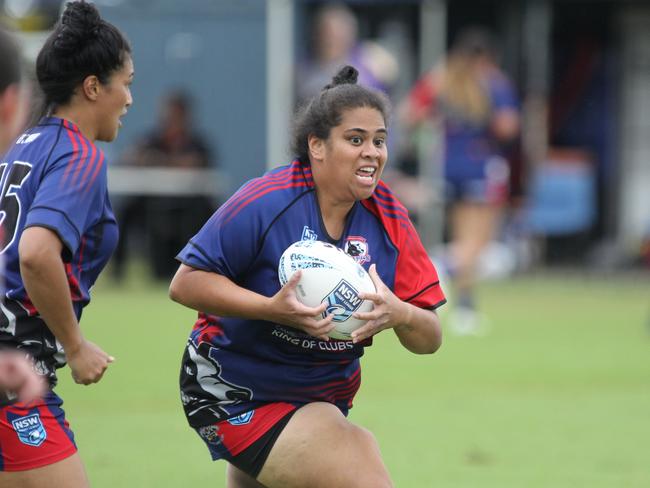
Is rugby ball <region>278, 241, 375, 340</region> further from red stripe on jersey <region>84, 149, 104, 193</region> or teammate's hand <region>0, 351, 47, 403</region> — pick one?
teammate's hand <region>0, 351, 47, 403</region>

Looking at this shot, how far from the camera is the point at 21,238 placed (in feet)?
12.3

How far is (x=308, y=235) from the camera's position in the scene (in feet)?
13.5

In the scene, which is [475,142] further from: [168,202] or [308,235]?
[308,235]

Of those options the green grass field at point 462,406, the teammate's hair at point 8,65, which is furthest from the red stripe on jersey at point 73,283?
the green grass field at point 462,406

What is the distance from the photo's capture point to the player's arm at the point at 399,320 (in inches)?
154

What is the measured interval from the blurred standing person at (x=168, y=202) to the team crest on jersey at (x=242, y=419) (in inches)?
388

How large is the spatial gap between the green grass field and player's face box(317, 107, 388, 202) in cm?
199

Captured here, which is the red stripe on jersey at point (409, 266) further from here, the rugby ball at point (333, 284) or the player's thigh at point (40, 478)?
the player's thigh at point (40, 478)

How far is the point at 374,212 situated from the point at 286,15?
11068 mm

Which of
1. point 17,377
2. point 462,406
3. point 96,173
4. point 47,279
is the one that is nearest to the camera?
point 17,377

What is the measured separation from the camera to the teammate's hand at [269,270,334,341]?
385 cm

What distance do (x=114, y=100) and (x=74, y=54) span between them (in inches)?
8.0

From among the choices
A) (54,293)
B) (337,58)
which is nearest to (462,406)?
(54,293)

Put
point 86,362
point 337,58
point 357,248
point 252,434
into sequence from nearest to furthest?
point 86,362
point 252,434
point 357,248
point 337,58
